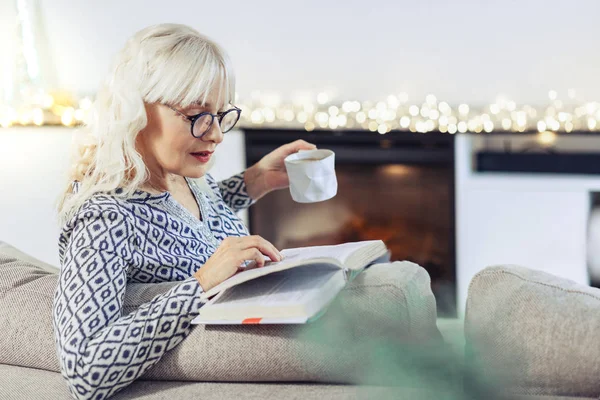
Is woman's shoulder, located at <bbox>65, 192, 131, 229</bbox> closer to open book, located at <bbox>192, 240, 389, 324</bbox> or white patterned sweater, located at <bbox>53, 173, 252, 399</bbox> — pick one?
white patterned sweater, located at <bbox>53, 173, 252, 399</bbox>

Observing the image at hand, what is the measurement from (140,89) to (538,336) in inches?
34.2

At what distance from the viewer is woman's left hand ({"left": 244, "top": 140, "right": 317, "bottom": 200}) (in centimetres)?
195

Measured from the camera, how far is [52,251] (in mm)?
3725

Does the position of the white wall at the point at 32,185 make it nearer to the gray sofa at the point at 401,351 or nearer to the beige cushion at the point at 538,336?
the gray sofa at the point at 401,351

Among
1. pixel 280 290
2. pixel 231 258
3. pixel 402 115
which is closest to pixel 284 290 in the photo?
pixel 280 290

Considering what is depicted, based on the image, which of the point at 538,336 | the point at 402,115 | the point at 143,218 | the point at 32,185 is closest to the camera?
the point at 538,336

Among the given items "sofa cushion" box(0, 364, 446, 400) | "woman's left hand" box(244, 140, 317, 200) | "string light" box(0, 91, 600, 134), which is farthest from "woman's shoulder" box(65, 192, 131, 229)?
"string light" box(0, 91, 600, 134)

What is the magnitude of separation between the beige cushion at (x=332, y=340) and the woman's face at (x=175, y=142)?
464mm

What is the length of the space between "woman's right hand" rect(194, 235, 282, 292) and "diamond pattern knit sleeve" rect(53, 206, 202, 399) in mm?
22

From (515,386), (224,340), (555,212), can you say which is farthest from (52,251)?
(515,386)

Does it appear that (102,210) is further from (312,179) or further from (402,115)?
(402,115)

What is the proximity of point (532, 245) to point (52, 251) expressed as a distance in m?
2.30

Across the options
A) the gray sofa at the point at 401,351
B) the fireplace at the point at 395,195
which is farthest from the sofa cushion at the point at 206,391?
the fireplace at the point at 395,195

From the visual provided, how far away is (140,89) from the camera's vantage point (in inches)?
56.1
